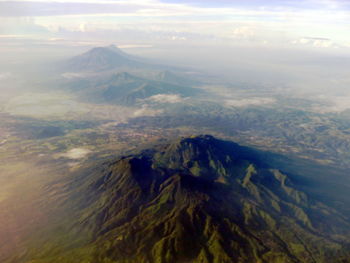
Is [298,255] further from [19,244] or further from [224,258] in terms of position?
[19,244]

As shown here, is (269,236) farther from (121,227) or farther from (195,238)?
(121,227)

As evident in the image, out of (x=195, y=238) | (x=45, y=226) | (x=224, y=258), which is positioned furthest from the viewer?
(x=45, y=226)

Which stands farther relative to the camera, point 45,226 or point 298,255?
point 45,226

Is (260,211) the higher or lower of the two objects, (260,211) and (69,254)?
the higher

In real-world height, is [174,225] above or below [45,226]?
above

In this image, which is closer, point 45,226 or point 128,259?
point 128,259

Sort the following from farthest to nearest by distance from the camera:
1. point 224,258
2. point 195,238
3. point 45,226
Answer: point 45,226, point 195,238, point 224,258

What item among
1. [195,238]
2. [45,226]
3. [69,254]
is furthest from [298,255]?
[45,226]

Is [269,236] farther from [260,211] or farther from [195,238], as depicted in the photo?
[195,238]

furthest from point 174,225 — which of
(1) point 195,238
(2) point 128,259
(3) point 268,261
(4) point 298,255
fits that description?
(4) point 298,255
